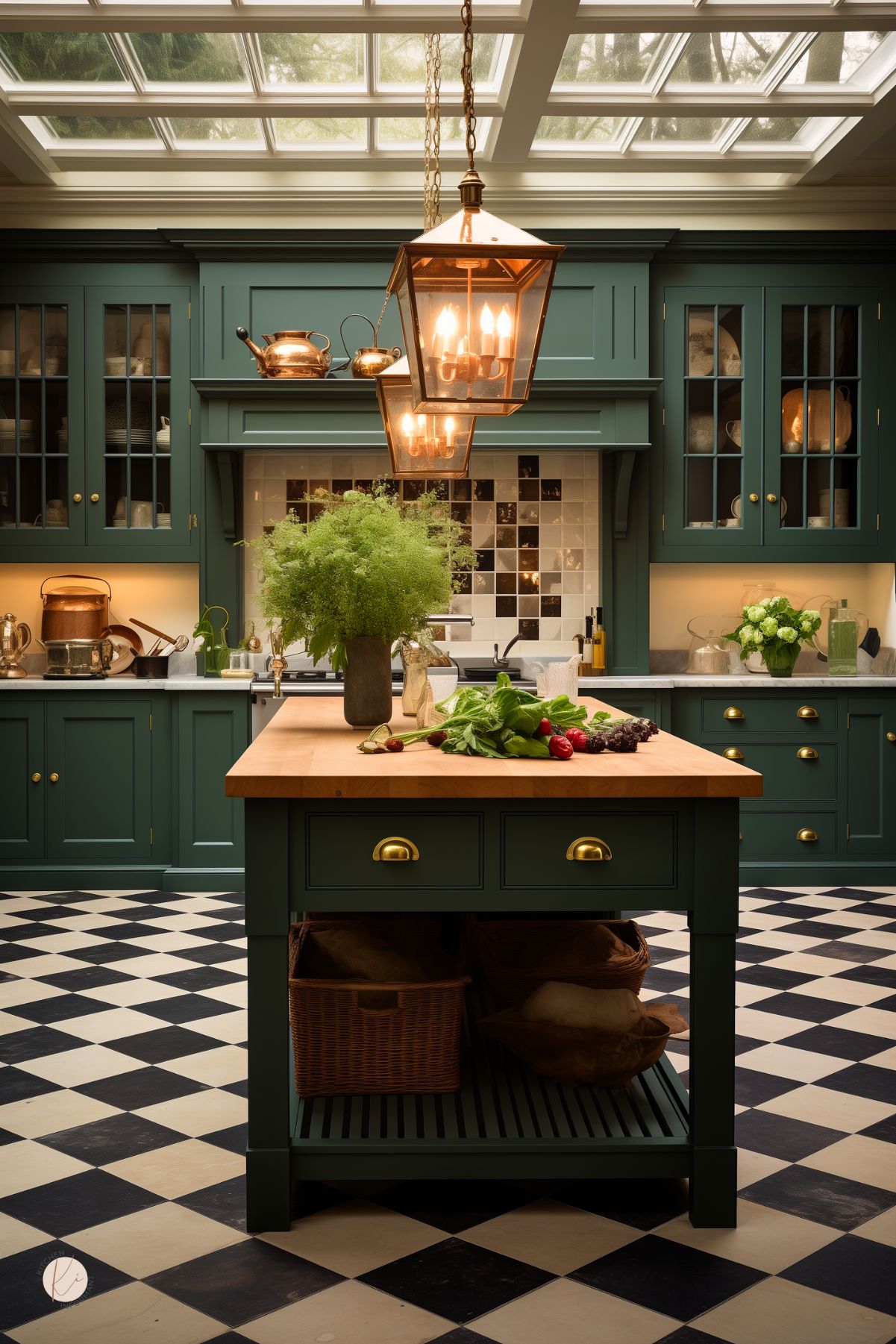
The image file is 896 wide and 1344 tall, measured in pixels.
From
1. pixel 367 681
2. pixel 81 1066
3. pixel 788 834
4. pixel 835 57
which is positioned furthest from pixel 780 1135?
pixel 835 57

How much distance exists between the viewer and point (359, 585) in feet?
9.93

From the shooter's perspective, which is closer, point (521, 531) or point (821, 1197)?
point (821, 1197)

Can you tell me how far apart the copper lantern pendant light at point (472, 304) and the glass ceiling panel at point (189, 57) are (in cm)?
264

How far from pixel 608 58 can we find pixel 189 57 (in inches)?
60.5

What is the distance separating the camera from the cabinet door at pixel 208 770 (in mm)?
5410

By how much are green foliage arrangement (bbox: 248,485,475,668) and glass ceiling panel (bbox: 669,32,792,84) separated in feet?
7.89

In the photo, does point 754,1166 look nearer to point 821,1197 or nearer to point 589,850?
point 821,1197

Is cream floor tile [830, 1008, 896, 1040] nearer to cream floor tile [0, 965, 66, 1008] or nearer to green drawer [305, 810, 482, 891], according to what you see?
green drawer [305, 810, 482, 891]

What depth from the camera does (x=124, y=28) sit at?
13.5ft

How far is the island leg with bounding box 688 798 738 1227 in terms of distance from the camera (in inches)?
94.4

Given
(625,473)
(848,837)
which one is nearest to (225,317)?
(625,473)

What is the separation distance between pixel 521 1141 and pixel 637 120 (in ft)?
13.6

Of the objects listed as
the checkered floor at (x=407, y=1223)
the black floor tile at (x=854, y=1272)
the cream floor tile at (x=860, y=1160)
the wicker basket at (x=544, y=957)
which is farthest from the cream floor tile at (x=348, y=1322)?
the cream floor tile at (x=860, y=1160)

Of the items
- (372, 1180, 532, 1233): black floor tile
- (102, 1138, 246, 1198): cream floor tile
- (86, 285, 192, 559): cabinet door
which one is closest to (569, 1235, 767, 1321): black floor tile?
(372, 1180, 532, 1233): black floor tile
